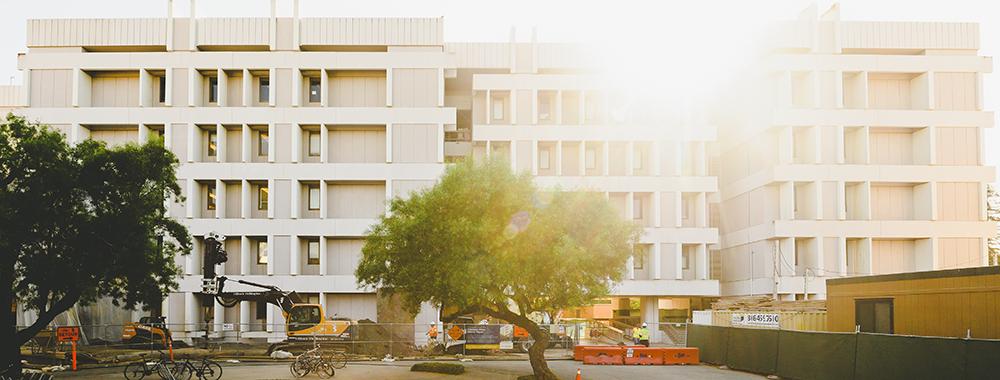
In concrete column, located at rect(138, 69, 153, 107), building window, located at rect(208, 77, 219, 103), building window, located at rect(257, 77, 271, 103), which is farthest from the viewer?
building window, located at rect(257, 77, 271, 103)

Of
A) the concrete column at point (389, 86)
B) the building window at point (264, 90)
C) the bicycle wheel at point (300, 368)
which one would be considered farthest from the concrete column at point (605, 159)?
the bicycle wheel at point (300, 368)

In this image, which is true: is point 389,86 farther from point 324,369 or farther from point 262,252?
point 324,369

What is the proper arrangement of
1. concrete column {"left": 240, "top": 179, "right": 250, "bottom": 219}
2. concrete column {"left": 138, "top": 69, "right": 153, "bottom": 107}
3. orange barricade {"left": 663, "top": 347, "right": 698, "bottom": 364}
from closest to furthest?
orange barricade {"left": 663, "top": 347, "right": 698, "bottom": 364}
concrete column {"left": 240, "top": 179, "right": 250, "bottom": 219}
concrete column {"left": 138, "top": 69, "right": 153, "bottom": 107}

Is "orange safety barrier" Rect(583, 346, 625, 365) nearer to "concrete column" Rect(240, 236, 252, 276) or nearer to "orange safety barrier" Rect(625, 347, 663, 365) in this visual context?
"orange safety barrier" Rect(625, 347, 663, 365)

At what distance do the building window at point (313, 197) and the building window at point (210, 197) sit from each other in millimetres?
6482

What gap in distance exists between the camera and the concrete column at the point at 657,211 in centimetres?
6097

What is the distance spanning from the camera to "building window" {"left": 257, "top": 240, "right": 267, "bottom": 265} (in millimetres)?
59125

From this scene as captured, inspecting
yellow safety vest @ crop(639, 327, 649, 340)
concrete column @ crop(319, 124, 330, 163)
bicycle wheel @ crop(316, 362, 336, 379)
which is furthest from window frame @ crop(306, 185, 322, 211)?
bicycle wheel @ crop(316, 362, 336, 379)

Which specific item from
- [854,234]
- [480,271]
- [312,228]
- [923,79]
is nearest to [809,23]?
[923,79]

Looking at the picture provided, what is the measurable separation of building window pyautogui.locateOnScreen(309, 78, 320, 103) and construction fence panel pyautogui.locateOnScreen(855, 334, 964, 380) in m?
42.5

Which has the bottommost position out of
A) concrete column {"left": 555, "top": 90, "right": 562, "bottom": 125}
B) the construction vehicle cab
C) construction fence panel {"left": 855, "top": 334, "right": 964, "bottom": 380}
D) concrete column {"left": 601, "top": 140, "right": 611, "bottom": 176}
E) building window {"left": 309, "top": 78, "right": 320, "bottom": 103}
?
the construction vehicle cab

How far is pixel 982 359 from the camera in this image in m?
21.9

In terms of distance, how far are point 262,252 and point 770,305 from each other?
32.9 metres

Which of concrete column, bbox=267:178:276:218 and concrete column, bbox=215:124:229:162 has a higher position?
concrete column, bbox=215:124:229:162
